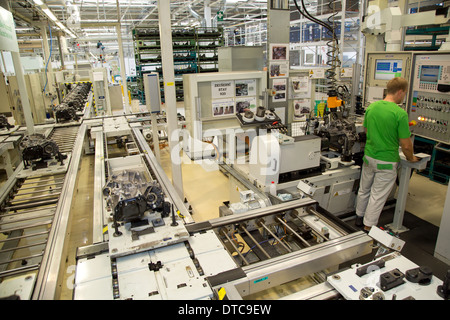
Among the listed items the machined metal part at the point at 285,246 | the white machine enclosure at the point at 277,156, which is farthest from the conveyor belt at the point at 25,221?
the white machine enclosure at the point at 277,156

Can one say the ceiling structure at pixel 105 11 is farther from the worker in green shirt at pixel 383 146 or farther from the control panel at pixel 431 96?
the control panel at pixel 431 96

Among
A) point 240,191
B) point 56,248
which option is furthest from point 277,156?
point 56,248

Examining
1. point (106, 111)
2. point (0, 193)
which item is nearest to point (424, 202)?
point (0, 193)

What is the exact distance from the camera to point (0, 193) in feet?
9.10

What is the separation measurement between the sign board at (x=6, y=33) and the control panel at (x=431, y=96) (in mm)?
4454

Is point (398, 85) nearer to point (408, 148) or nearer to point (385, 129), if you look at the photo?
point (385, 129)

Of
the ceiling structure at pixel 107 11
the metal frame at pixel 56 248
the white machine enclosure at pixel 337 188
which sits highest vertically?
the ceiling structure at pixel 107 11

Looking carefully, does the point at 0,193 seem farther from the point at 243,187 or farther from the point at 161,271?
the point at 243,187

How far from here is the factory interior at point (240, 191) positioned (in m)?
1.59

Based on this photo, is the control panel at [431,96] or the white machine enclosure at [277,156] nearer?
the white machine enclosure at [277,156]

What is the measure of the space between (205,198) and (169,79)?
190 centimetres

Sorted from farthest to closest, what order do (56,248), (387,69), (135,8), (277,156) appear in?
(135,8) < (387,69) < (277,156) < (56,248)

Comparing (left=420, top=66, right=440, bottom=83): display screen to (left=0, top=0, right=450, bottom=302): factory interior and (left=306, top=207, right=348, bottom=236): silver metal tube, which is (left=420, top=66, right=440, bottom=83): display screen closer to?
(left=0, top=0, right=450, bottom=302): factory interior

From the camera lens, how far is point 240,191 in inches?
122
